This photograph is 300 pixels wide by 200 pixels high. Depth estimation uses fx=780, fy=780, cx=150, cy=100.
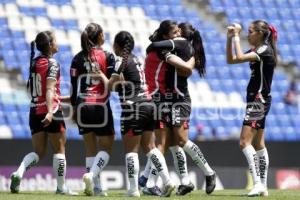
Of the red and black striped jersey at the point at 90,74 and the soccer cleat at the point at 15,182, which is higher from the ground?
the red and black striped jersey at the point at 90,74

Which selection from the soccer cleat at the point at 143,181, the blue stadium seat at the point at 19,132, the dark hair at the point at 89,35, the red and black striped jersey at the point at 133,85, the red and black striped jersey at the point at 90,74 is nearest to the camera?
the red and black striped jersey at the point at 133,85

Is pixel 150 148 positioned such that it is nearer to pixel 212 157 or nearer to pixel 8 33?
pixel 212 157

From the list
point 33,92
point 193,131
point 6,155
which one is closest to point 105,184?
point 6,155

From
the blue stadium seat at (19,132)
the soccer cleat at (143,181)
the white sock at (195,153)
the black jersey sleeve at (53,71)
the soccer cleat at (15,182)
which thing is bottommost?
the soccer cleat at (143,181)

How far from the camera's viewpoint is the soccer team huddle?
8891 mm

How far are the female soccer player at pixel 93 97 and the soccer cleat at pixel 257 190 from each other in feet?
5.70

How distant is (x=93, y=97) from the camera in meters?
9.23

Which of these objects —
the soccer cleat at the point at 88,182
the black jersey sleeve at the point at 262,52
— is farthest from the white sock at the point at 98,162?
the black jersey sleeve at the point at 262,52

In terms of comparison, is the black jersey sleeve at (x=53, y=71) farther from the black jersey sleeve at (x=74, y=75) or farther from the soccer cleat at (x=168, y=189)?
the soccer cleat at (x=168, y=189)

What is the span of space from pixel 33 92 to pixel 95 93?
3.19 ft

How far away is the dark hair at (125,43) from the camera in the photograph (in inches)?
349

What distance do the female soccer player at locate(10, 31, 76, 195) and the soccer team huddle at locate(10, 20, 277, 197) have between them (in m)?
0.01

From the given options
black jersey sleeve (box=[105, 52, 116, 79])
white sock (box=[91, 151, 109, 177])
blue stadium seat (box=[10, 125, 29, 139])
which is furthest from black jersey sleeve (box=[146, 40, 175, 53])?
blue stadium seat (box=[10, 125, 29, 139])

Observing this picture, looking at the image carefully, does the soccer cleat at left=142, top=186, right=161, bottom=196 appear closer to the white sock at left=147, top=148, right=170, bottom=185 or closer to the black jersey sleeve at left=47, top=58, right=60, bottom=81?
the white sock at left=147, top=148, right=170, bottom=185
